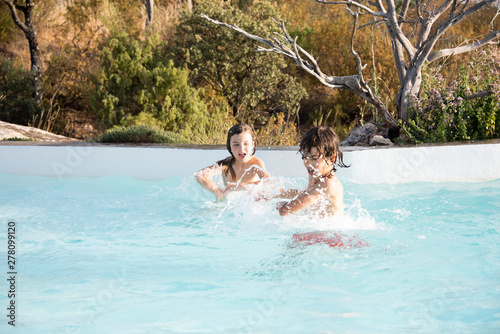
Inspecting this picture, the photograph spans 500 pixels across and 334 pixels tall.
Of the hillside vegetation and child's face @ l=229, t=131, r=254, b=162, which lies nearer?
child's face @ l=229, t=131, r=254, b=162

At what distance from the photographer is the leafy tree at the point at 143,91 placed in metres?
9.42

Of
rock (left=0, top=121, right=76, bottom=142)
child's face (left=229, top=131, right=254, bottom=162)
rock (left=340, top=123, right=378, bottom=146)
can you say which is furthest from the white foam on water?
rock (left=0, top=121, right=76, bottom=142)

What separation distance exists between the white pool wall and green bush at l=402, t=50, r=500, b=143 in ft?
2.72

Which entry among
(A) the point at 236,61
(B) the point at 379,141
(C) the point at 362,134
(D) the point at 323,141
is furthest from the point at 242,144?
(A) the point at 236,61

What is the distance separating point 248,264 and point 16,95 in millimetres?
11010

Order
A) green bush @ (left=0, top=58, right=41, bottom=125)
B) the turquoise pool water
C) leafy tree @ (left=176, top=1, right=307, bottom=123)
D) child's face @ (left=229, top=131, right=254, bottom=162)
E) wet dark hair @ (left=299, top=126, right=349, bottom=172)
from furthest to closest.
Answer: green bush @ (left=0, top=58, right=41, bottom=125) → leafy tree @ (left=176, top=1, right=307, bottom=123) → child's face @ (left=229, top=131, right=254, bottom=162) → wet dark hair @ (left=299, top=126, right=349, bottom=172) → the turquoise pool water

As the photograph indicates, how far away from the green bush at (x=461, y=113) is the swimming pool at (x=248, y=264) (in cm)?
132

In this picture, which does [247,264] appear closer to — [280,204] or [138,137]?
[280,204]

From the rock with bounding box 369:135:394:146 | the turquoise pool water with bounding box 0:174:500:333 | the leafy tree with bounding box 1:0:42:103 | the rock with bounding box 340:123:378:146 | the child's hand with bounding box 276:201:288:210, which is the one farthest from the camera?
the leafy tree with bounding box 1:0:42:103

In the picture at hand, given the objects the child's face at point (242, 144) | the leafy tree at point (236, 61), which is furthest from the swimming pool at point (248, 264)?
the leafy tree at point (236, 61)

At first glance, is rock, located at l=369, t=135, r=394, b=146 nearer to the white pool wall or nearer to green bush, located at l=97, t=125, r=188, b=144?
the white pool wall

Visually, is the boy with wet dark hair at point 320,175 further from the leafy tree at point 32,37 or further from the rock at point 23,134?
the leafy tree at point 32,37

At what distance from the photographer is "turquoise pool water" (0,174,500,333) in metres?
2.35

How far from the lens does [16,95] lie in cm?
1231
